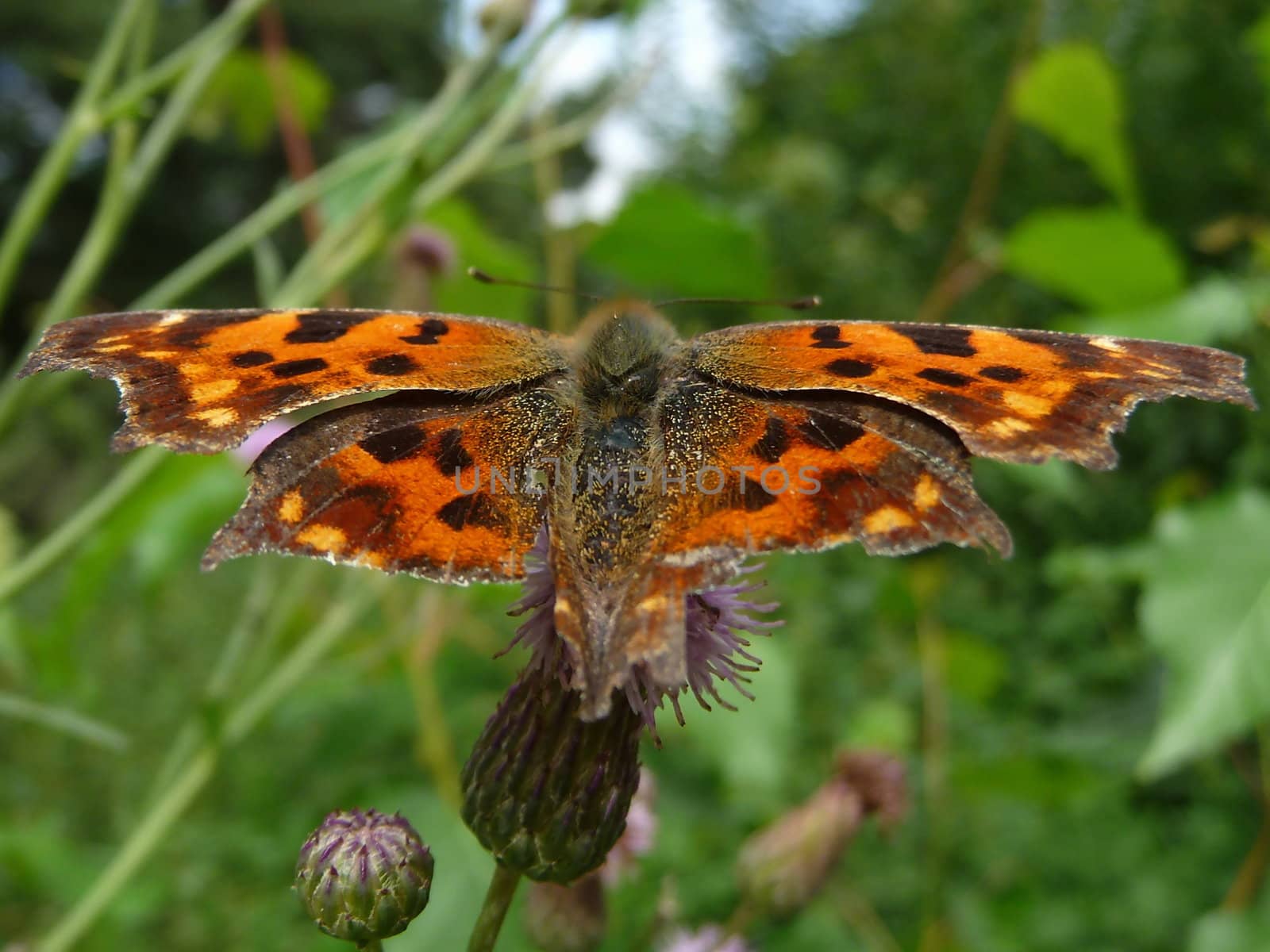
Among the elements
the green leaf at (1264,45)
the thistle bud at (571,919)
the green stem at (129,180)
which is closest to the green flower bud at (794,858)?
the thistle bud at (571,919)

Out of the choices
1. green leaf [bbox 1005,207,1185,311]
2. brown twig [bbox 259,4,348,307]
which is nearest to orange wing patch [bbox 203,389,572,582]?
brown twig [bbox 259,4,348,307]

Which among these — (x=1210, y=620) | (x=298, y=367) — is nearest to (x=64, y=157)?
(x=298, y=367)

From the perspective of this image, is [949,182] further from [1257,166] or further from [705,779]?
[705,779]

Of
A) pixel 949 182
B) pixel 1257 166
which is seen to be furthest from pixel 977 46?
pixel 1257 166

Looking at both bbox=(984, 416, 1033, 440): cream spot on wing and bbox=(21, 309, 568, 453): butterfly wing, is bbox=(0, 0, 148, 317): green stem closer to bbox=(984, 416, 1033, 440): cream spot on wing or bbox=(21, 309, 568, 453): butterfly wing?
bbox=(21, 309, 568, 453): butterfly wing

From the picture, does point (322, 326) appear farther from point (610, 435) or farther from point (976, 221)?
point (976, 221)

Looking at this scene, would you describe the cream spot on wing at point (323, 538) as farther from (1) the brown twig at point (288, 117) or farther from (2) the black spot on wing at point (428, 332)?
(1) the brown twig at point (288, 117)
